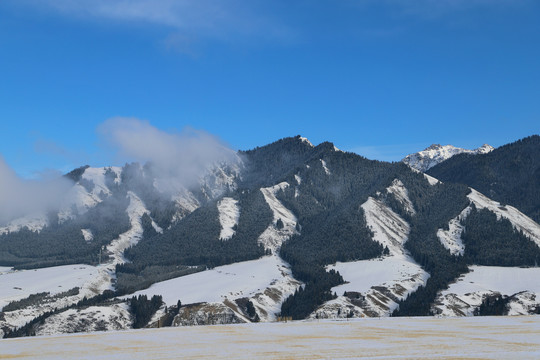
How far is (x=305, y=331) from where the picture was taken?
358ft

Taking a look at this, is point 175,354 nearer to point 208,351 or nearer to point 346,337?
point 208,351

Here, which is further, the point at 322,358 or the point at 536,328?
the point at 536,328

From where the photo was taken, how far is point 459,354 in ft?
233

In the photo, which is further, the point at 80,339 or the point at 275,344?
the point at 80,339

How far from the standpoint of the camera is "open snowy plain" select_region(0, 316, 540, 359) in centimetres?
7275

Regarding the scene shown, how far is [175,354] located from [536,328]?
247 ft

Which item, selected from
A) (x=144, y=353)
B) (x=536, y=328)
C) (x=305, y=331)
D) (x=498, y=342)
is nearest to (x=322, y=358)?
(x=144, y=353)

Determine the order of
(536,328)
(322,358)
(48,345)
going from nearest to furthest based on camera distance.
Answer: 1. (322,358)
2. (48,345)
3. (536,328)

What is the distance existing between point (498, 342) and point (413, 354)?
21.0m

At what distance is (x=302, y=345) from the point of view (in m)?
83.6

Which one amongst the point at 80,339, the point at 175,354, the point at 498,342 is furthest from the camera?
the point at 80,339

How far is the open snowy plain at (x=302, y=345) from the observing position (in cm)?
7275

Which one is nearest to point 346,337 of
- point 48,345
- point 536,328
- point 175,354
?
point 175,354

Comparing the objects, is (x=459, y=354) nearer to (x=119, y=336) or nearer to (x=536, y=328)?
(x=536, y=328)
